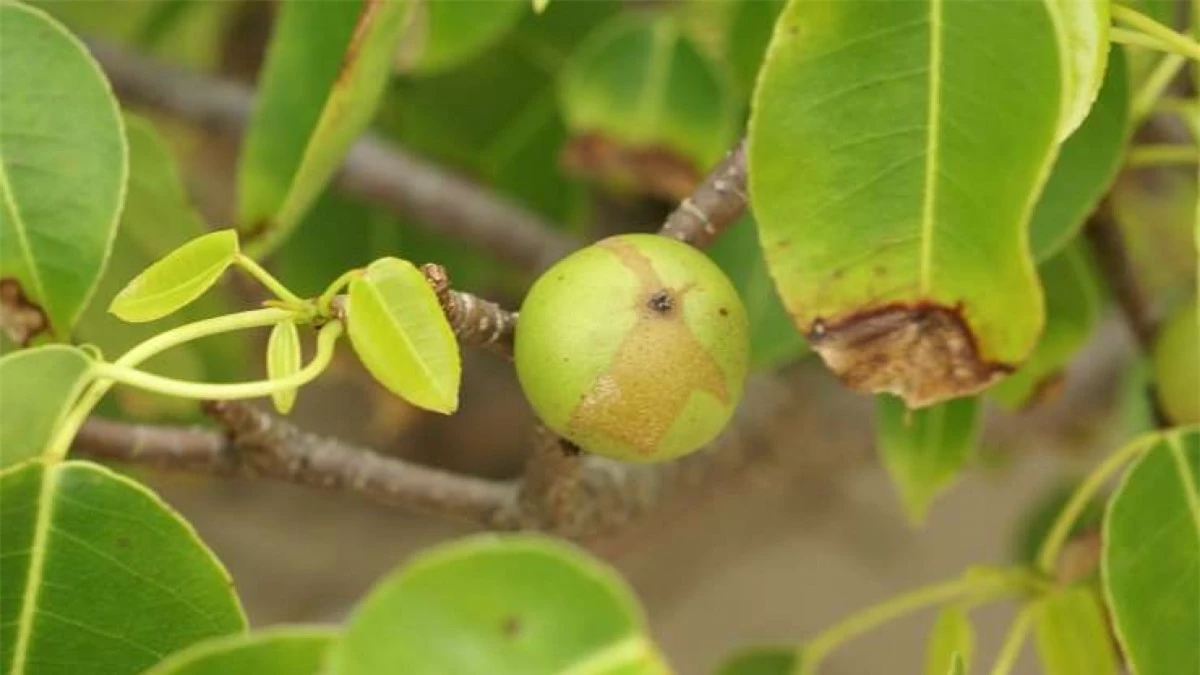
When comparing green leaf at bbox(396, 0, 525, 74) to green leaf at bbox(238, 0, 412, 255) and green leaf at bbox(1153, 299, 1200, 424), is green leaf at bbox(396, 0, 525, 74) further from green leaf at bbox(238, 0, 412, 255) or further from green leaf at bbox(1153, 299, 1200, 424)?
green leaf at bbox(1153, 299, 1200, 424)

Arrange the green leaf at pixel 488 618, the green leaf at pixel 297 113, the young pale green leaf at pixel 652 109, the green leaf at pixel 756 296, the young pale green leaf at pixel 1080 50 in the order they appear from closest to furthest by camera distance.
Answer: the green leaf at pixel 488 618 < the young pale green leaf at pixel 1080 50 < the green leaf at pixel 297 113 < the green leaf at pixel 756 296 < the young pale green leaf at pixel 652 109

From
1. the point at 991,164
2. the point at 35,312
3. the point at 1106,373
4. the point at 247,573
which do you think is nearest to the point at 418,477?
the point at 35,312

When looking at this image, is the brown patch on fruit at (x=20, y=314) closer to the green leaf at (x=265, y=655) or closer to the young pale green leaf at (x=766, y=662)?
the green leaf at (x=265, y=655)

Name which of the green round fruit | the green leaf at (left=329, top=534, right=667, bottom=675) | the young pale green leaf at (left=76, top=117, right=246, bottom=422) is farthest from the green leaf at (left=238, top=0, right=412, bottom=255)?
the green leaf at (left=329, top=534, right=667, bottom=675)

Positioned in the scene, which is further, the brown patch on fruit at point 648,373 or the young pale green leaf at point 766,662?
the young pale green leaf at point 766,662

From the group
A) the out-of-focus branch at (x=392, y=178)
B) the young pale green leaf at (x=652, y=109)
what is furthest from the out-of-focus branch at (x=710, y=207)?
the out-of-focus branch at (x=392, y=178)

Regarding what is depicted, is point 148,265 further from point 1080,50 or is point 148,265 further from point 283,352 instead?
point 1080,50

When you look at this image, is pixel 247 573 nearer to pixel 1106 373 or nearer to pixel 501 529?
pixel 1106 373
